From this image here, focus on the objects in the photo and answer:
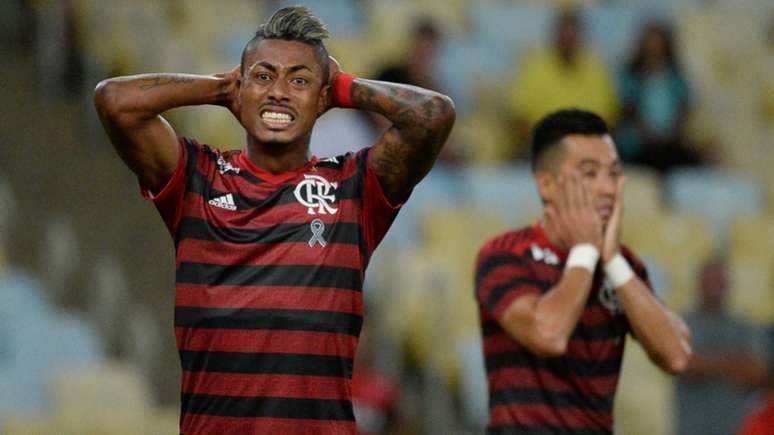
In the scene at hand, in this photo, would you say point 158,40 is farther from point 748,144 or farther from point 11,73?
point 748,144

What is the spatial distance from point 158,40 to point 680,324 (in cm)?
540

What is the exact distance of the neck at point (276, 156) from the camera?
464 centimetres

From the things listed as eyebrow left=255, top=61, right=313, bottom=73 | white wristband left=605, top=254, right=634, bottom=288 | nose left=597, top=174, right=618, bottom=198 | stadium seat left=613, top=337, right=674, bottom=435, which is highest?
eyebrow left=255, top=61, right=313, bottom=73

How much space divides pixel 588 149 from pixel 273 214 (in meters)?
1.53

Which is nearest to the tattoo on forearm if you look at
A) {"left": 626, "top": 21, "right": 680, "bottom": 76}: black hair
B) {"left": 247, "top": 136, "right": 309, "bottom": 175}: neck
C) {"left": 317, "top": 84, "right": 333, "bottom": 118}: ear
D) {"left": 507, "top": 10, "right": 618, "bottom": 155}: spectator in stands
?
{"left": 247, "top": 136, "right": 309, "bottom": 175}: neck

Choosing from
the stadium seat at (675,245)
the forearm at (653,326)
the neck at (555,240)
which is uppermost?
the neck at (555,240)

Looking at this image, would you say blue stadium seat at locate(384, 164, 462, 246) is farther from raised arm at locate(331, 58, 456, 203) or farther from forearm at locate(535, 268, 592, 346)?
raised arm at locate(331, 58, 456, 203)

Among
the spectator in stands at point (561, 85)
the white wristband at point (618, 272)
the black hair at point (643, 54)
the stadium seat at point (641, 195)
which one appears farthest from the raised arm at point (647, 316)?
the black hair at point (643, 54)

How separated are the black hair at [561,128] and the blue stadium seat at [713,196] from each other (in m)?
5.31

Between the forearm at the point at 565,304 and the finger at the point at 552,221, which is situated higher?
the finger at the point at 552,221

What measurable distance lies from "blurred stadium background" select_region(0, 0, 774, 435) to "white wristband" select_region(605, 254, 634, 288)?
107 inches

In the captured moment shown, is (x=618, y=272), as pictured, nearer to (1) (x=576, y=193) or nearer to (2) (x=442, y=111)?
(1) (x=576, y=193)

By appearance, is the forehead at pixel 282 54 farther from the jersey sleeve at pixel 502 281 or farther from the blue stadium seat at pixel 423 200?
the blue stadium seat at pixel 423 200

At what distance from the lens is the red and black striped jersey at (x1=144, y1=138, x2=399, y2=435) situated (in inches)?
174
